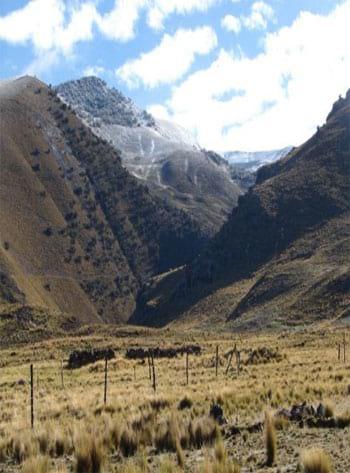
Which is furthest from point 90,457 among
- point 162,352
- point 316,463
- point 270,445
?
point 162,352

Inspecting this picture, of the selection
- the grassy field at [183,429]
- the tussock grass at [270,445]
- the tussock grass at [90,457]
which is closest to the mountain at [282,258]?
the grassy field at [183,429]

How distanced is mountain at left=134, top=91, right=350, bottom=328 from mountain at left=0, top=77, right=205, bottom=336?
16.3m

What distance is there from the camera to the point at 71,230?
166 meters

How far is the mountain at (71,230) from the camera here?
5669 inches

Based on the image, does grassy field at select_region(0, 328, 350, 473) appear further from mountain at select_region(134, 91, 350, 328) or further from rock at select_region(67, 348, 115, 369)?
mountain at select_region(134, 91, 350, 328)

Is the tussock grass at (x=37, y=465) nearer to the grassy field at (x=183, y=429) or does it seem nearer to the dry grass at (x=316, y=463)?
the grassy field at (x=183, y=429)

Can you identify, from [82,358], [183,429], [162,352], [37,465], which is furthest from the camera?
[162,352]

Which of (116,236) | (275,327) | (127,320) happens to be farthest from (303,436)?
(116,236)

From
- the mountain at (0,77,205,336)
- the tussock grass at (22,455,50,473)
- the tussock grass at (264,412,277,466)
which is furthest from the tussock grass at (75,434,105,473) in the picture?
the mountain at (0,77,205,336)

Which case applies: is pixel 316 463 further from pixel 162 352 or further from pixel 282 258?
pixel 282 258

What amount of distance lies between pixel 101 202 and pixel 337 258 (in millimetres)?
100814

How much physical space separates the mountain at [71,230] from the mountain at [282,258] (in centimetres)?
1631

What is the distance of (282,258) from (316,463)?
10760 centimetres

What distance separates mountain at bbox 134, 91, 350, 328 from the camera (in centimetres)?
9125
